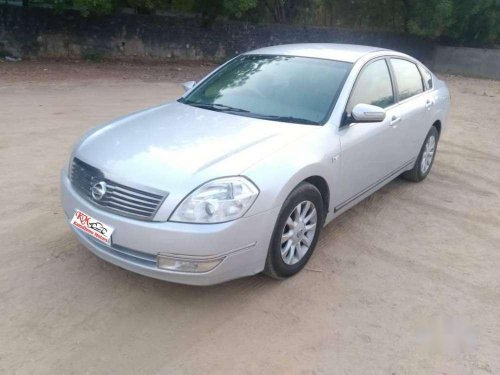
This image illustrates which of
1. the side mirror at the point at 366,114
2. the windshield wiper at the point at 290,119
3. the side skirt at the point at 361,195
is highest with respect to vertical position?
the side mirror at the point at 366,114

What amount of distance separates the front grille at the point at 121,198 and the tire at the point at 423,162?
3.59 metres

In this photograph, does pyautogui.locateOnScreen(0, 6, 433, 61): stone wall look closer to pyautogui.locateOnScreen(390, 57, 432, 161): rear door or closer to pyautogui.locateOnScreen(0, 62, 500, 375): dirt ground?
pyautogui.locateOnScreen(0, 62, 500, 375): dirt ground

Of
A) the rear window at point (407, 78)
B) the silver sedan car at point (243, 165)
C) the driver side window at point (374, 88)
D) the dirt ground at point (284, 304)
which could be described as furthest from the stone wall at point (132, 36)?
the driver side window at point (374, 88)

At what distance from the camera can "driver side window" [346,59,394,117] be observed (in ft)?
13.3

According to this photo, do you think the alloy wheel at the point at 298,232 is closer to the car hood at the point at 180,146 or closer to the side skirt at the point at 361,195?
the side skirt at the point at 361,195

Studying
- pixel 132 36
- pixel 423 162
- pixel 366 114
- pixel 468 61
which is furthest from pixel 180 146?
pixel 468 61

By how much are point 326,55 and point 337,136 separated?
1.02 metres

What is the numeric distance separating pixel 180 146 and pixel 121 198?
0.56 metres

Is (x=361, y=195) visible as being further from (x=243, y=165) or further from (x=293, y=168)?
(x=243, y=165)

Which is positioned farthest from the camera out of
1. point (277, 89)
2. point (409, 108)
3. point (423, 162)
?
point (423, 162)

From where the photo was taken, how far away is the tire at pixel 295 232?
323cm

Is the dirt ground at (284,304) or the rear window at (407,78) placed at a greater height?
the rear window at (407,78)

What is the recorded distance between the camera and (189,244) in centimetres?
283

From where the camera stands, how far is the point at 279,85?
13.5ft
